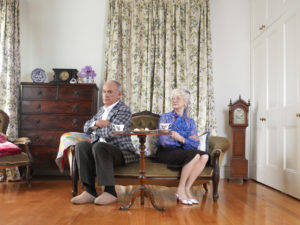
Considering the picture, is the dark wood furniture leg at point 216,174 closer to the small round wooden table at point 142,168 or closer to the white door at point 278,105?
the small round wooden table at point 142,168

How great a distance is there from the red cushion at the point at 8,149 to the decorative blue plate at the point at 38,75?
109 cm

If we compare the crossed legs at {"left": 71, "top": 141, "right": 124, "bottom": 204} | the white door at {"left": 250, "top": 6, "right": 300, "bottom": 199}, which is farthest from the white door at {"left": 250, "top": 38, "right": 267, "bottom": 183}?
the crossed legs at {"left": 71, "top": 141, "right": 124, "bottom": 204}

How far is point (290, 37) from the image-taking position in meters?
3.44

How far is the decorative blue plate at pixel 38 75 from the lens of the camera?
13.9ft

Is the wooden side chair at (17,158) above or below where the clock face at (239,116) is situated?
below

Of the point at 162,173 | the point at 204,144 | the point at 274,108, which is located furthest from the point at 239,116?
the point at 162,173

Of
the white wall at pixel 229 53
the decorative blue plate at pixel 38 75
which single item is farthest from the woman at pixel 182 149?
the decorative blue plate at pixel 38 75

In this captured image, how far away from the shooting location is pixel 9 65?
4086mm

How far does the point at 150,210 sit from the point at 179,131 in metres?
0.88

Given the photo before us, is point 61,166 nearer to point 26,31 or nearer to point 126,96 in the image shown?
point 126,96

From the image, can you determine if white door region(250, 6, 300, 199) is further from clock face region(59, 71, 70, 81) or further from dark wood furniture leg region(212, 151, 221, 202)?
clock face region(59, 71, 70, 81)

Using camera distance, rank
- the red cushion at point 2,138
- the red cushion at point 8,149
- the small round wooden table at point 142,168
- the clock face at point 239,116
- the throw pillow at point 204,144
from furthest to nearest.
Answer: the clock face at point 239,116
the red cushion at point 2,138
the red cushion at point 8,149
the throw pillow at point 204,144
the small round wooden table at point 142,168

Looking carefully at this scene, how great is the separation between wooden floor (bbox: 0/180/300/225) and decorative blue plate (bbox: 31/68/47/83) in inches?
59.9

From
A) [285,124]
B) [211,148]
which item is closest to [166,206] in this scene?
[211,148]
